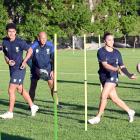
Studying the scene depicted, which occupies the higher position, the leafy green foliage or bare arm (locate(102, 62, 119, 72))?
bare arm (locate(102, 62, 119, 72))

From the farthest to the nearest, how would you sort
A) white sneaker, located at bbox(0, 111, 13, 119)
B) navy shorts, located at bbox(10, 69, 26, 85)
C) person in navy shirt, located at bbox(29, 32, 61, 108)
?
person in navy shirt, located at bbox(29, 32, 61, 108), navy shorts, located at bbox(10, 69, 26, 85), white sneaker, located at bbox(0, 111, 13, 119)

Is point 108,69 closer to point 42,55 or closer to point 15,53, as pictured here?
point 15,53

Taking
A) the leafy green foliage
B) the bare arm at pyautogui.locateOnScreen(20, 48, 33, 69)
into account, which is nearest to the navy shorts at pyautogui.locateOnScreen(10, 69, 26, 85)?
the bare arm at pyautogui.locateOnScreen(20, 48, 33, 69)

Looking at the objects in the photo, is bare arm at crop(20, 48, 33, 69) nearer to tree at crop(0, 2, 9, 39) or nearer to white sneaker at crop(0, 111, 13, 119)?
white sneaker at crop(0, 111, 13, 119)

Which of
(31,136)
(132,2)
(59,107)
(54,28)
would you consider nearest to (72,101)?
(59,107)

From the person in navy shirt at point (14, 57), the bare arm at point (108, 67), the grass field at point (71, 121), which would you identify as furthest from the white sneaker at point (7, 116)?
the bare arm at point (108, 67)

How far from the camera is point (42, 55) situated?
13086 millimetres

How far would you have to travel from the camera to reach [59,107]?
1384cm

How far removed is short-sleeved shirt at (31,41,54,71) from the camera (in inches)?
511

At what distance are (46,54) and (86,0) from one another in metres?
60.6

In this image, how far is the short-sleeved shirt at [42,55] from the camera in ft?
42.6

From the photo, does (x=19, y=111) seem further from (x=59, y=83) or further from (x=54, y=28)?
(x=54, y=28)

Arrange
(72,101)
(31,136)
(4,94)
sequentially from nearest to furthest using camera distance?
(31,136) < (72,101) < (4,94)

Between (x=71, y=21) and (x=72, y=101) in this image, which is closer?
(x=72, y=101)
